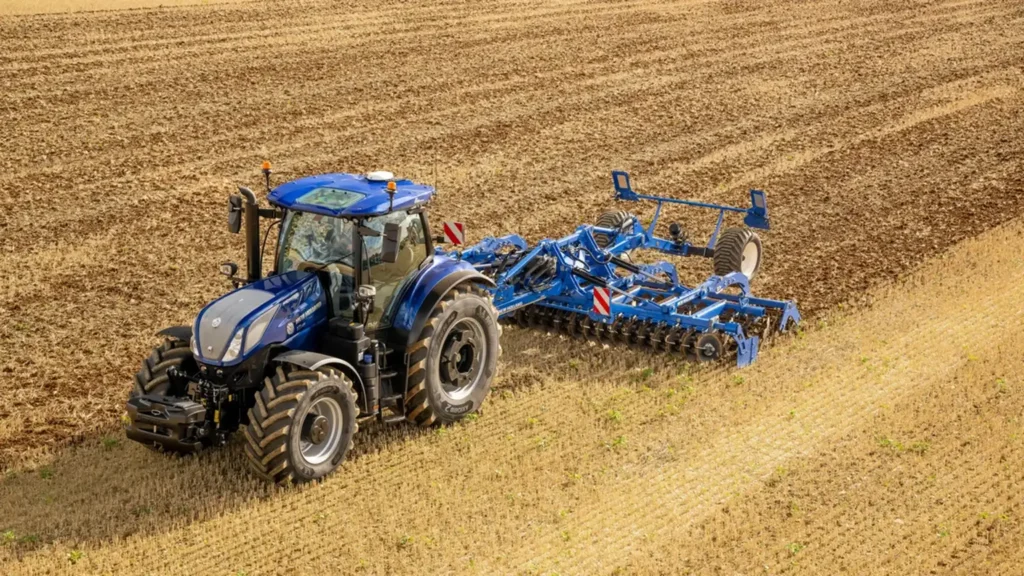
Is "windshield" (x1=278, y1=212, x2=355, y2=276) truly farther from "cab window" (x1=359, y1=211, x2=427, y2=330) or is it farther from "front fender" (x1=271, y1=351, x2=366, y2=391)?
"front fender" (x1=271, y1=351, x2=366, y2=391)

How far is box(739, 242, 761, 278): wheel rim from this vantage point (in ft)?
44.7

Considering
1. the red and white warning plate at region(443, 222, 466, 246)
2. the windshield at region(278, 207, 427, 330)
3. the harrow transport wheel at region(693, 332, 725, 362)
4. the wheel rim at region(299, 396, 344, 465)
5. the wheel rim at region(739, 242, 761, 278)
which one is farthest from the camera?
the wheel rim at region(739, 242, 761, 278)

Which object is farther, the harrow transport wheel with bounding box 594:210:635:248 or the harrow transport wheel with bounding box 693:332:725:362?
the harrow transport wheel with bounding box 594:210:635:248

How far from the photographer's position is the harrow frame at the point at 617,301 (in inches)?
456

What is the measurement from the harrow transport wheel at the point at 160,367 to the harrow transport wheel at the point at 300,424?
0.64 metres

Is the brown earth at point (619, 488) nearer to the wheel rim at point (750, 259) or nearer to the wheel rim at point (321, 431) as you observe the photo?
the wheel rim at point (321, 431)

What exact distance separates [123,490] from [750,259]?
7324mm

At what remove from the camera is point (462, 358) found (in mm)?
10211

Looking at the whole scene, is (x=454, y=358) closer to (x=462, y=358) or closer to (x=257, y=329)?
(x=462, y=358)

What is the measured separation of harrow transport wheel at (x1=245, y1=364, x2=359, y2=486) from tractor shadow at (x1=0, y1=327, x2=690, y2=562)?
0.72 feet

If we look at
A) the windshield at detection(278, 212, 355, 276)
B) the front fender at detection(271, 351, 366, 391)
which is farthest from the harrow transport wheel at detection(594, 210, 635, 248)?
the front fender at detection(271, 351, 366, 391)

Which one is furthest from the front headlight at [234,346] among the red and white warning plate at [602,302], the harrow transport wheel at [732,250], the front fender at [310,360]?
the harrow transport wheel at [732,250]

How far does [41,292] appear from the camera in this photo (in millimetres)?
13703

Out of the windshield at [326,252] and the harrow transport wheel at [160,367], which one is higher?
the windshield at [326,252]
